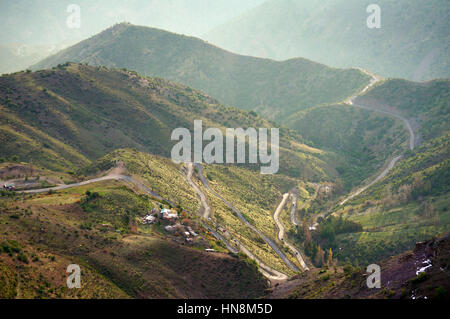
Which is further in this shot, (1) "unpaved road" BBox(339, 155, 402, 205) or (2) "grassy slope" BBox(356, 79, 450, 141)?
(2) "grassy slope" BBox(356, 79, 450, 141)

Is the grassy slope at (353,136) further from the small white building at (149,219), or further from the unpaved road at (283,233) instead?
the small white building at (149,219)

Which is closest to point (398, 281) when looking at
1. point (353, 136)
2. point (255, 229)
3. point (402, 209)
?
point (255, 229)

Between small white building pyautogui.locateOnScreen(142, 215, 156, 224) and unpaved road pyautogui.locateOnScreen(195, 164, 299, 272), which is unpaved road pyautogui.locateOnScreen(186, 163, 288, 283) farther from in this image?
small white building pyautogui.locateOnScreen(142, 215, 156, 224)

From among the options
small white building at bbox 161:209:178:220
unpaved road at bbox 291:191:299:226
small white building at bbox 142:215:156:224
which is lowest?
small white building at bbox 142:215:156:224

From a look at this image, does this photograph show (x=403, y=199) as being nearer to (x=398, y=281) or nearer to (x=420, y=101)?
(x=398, y=281)

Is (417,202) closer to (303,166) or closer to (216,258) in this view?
(303,166)

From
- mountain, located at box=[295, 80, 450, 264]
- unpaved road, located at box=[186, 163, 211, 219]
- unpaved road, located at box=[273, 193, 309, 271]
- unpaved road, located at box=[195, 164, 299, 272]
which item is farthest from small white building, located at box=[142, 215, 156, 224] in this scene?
mountain, located at box=[295, 80, 450, 264]
